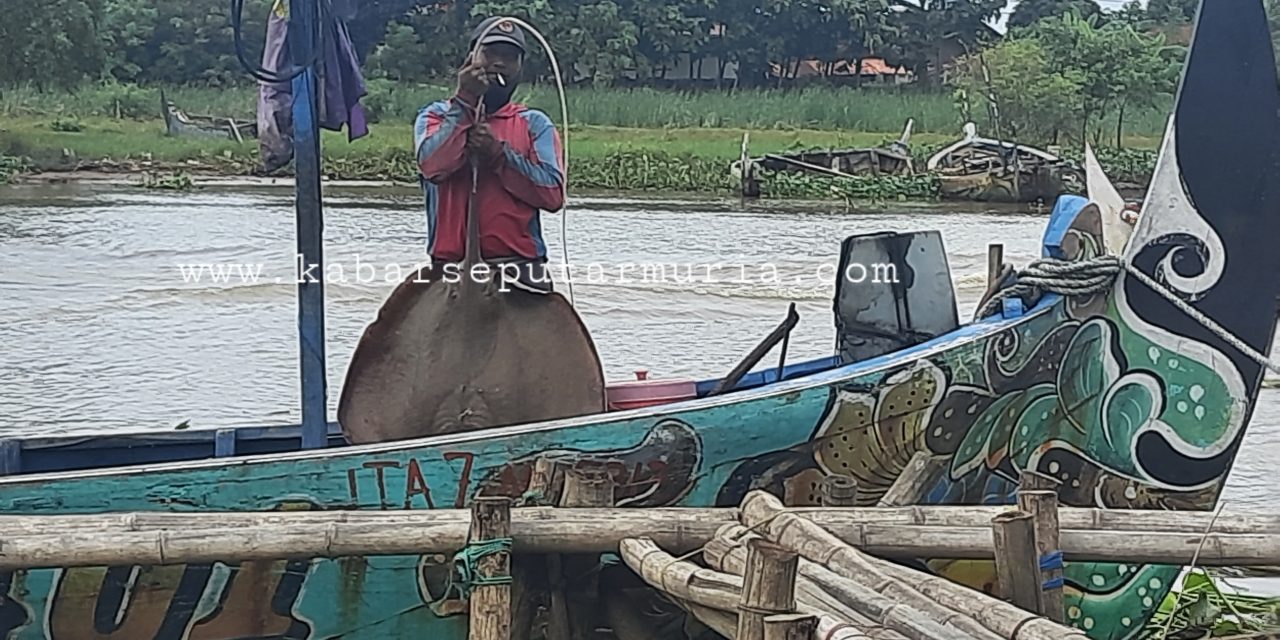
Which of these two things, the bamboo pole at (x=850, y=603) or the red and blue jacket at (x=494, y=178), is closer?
the bamboo pole at (x=850, y=603)

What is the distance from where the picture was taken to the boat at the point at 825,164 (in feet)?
90.5

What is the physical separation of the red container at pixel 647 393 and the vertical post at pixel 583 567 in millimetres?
954

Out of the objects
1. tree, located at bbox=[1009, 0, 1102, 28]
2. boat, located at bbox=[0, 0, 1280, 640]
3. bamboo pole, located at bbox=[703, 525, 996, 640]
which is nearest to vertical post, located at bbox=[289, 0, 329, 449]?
boat, located at bbox=[0, 0, 1280, 640]

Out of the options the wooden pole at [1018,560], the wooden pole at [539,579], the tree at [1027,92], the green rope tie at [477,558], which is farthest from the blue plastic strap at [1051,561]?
the tree at [1027,92]

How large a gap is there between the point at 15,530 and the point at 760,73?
98.1 ft

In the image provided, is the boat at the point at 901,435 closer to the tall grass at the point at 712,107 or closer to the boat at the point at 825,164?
the tall grass at the point at 712,107

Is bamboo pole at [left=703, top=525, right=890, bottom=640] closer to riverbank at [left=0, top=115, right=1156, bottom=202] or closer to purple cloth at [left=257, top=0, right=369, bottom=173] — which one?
purple cloth at [left=257, top=0, right=369, bottom=173]

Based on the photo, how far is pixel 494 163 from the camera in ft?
14.1

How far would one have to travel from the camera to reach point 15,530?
11.4 ft

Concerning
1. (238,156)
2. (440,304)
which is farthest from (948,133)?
(440,304)

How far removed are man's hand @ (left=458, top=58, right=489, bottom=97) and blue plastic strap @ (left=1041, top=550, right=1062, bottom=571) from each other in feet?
6.33

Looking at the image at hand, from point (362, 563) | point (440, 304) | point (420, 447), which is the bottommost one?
point (362, 563)

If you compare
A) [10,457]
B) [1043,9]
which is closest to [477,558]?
[10,457]

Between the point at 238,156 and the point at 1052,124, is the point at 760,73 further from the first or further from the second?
the point at 238,156
